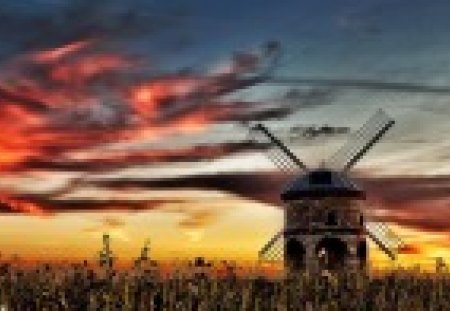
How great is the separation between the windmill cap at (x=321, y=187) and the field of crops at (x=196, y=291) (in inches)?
1581

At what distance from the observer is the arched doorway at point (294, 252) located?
7288 centimetres

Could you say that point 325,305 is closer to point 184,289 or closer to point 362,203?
point 184,289

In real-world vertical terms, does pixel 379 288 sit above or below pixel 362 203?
below

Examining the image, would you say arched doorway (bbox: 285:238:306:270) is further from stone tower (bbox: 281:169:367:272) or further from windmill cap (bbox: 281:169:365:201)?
windmill cap (bbox: 281:169:365:201)

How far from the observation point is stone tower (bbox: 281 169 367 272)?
7306 cm

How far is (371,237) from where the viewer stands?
80875mm

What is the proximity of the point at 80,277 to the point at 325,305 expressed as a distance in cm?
601

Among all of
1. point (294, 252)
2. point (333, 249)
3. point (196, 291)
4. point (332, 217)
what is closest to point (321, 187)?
point (332, 217)

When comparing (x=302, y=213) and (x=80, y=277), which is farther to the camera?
(x=302, y=213)

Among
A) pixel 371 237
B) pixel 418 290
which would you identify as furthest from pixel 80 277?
pixel 371 237

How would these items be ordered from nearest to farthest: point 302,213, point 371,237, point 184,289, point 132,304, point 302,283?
1. point 132,304
2. point 184,289
3. point 302,283
4. point 302,213
5. point 371,237

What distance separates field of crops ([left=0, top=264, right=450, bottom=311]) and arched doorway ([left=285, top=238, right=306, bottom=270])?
129 feet

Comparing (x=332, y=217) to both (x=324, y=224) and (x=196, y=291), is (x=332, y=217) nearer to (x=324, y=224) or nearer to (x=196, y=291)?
(x=324, y=224)

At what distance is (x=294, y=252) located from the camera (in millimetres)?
73750
